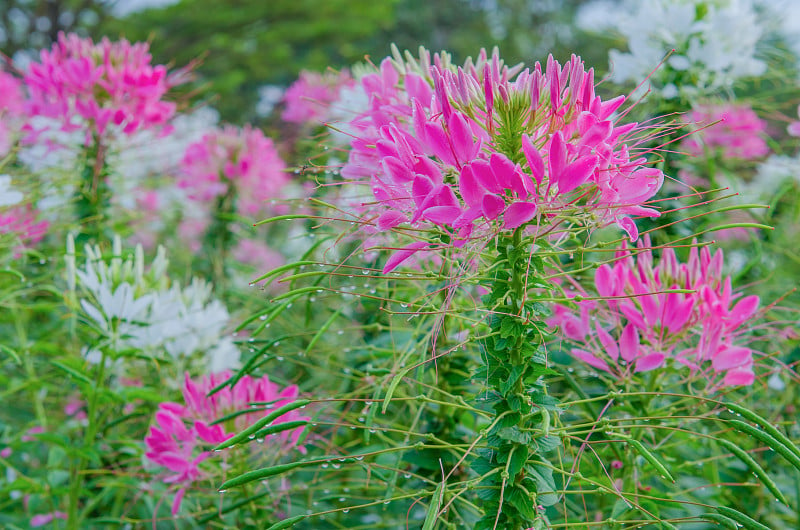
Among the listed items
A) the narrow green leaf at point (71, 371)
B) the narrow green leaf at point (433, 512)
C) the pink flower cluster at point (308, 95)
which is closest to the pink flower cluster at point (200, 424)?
the narrow green leaf at point (71, 371)

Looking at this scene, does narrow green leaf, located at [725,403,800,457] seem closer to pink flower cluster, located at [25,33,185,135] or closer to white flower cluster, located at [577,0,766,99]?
white flower cluster, located at [577,0,766,99]

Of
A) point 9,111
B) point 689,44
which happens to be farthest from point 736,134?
point 9,111

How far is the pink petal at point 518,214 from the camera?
0.69 m

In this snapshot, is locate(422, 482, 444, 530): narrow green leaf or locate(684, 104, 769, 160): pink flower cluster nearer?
locate(422, 482, 444, 530): narrow green leaf

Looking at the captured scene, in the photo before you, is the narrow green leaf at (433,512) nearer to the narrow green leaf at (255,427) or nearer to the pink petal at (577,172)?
the narrow green leaf at (255,427)

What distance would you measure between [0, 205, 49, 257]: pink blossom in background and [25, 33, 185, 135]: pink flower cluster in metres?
0.23

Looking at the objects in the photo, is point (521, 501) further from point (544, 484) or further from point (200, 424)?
point (200, 424)

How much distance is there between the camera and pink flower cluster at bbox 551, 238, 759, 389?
2.98 ft

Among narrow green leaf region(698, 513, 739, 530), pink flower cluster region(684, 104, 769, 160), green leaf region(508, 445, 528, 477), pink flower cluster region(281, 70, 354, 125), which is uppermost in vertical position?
pink flower cluster region(281, 70, 354, 125)

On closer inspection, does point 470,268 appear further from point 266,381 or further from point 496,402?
point 266,381

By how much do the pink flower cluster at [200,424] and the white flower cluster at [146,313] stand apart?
166 millimetres

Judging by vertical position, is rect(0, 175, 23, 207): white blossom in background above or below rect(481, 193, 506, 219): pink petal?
below

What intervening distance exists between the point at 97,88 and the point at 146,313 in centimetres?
64

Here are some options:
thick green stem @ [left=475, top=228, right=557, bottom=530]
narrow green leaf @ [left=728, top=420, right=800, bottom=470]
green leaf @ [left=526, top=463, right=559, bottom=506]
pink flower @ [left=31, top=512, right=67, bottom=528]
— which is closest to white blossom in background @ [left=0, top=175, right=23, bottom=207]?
pink flower @ [left=31, top=512, right=67, bottom=528]
